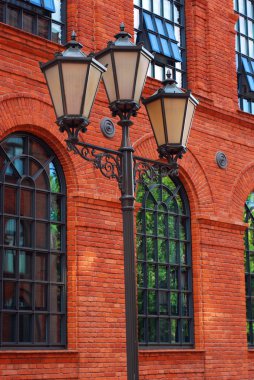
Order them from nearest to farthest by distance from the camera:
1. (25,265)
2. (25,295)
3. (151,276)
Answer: (25,295), (25,265), (151,276)

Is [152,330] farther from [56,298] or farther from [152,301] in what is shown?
[56,298]

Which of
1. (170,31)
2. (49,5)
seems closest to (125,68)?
(49,5)

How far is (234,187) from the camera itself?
15.8 meters

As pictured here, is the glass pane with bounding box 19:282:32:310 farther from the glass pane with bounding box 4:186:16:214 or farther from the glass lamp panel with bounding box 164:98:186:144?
the glass lamp panel with bounding box 164:98:186:144

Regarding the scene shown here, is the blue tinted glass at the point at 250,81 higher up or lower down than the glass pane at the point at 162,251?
higher up

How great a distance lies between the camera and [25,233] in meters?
11.8

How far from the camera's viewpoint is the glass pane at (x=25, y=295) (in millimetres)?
11482

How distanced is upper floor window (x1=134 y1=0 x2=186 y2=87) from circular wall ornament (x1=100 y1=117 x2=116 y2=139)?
1860 millimetres

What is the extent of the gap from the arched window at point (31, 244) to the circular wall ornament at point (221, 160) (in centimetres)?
408

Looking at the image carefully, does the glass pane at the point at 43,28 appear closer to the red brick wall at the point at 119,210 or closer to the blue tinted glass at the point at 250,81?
the red brick wall at the point at 119,210

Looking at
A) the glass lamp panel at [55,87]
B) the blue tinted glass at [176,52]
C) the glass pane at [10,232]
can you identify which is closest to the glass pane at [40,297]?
the glass pane at [10,232]

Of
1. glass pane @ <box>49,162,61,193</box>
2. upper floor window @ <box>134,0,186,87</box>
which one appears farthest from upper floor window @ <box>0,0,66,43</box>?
glass pane @ <box>49,162,61,193</box>

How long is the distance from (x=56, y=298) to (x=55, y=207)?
1.41 metres

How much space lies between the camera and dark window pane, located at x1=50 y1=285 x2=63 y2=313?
11.9 metres
